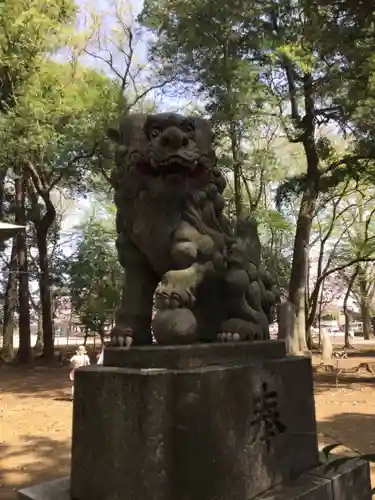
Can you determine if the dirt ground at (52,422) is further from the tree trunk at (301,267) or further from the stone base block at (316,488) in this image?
the tree trunk at (301,267)

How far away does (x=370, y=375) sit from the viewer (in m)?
12.5

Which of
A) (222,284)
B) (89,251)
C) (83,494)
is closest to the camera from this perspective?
(83,494)

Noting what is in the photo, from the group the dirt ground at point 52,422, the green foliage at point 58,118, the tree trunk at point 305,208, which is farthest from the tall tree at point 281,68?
the dirt ground at point 52,422

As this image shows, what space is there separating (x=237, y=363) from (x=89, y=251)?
19637 mm

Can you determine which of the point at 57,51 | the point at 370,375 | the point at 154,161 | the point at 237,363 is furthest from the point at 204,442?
the point at 57,51

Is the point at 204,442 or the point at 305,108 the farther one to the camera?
the point at 305,108

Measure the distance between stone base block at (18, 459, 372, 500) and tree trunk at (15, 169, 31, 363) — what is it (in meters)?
14.7

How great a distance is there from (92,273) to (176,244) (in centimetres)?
1908

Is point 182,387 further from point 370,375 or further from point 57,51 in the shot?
point 57,51

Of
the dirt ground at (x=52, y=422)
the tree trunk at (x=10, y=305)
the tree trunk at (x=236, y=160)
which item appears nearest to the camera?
the dirt ground at (x=52, y=422)

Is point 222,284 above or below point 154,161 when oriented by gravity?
below

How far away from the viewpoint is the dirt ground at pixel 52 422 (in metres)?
5.40

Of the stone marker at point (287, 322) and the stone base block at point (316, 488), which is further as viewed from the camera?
the stone marker at point (287, 322)

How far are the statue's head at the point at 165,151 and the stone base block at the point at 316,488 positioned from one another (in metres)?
1.68
